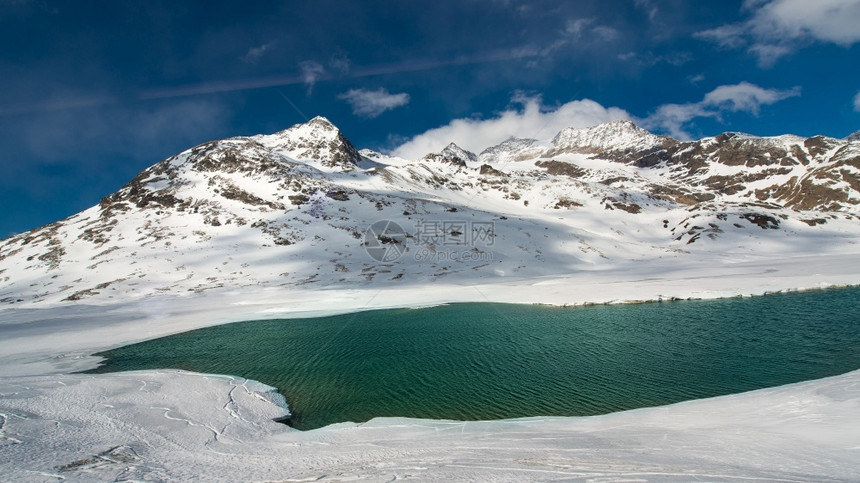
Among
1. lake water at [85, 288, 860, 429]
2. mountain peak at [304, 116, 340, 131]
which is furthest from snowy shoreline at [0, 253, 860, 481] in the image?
mountain peak at [304, 116, 340, 131]

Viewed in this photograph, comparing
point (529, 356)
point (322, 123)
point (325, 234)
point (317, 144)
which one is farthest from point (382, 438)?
point (322, 123)

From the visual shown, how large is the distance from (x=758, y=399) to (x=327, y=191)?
116427 millimetres

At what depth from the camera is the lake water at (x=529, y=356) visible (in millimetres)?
18656

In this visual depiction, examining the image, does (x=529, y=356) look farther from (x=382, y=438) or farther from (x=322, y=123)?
(x=322, y=123)

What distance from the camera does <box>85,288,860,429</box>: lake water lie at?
1866 cm

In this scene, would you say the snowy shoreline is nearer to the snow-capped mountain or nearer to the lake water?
the lake water

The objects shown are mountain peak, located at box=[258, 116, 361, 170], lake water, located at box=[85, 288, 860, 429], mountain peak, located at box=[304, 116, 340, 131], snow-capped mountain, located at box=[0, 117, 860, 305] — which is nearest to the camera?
lake water, located at box=[85, 288, 860, 429]

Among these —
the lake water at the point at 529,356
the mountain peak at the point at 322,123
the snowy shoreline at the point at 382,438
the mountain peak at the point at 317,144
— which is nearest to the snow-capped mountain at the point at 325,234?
the mountain peak at the point at 317,144

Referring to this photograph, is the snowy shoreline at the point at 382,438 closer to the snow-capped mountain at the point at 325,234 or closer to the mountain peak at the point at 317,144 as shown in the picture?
the snow-capped mountain at the point at 325,234

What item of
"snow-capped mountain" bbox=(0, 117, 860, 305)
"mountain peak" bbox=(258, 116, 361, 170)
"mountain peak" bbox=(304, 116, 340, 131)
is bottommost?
"snow-capped mountain" bbox=(0, 117, 860, 305)

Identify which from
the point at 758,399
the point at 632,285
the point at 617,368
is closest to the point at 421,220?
the point at 632,285

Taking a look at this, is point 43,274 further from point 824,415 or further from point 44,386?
point 824,415

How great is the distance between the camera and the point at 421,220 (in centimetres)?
10956

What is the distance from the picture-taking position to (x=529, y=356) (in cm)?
2595
